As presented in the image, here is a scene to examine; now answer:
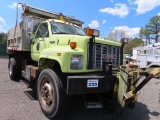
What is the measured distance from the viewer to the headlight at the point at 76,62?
482 centimetres

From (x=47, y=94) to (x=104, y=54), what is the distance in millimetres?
1677

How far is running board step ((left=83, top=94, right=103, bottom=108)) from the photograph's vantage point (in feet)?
15.8

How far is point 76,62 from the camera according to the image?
4.88 meters

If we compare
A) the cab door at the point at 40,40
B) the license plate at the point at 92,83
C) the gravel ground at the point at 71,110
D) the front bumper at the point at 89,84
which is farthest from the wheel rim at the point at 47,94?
the cab door at the point at 40,40

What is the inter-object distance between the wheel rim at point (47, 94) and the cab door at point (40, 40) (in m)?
1.45

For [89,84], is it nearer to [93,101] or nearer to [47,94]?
[93,101]

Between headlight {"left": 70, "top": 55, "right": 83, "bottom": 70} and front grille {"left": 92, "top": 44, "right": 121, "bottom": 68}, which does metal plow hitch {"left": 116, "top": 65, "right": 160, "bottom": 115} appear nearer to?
front grille {"left": 92, "top": 44, "right": 121, "bottom": 68}

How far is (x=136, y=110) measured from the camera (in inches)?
239

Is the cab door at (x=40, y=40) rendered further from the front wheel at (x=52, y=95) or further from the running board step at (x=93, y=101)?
the running board step at (x=93, y=101)

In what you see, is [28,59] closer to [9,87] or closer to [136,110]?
[9,87]

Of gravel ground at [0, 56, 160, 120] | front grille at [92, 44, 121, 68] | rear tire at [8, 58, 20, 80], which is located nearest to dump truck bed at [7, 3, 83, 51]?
rear tire at [8, 58, 20, 80]

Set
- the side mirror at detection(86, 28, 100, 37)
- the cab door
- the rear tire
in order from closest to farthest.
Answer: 1. the side mirror at detection(86, 28, 100, 37)
2. the cab door
3. the rear tire

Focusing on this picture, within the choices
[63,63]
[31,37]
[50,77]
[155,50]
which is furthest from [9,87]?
[155,50]

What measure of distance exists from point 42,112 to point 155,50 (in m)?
11.7
